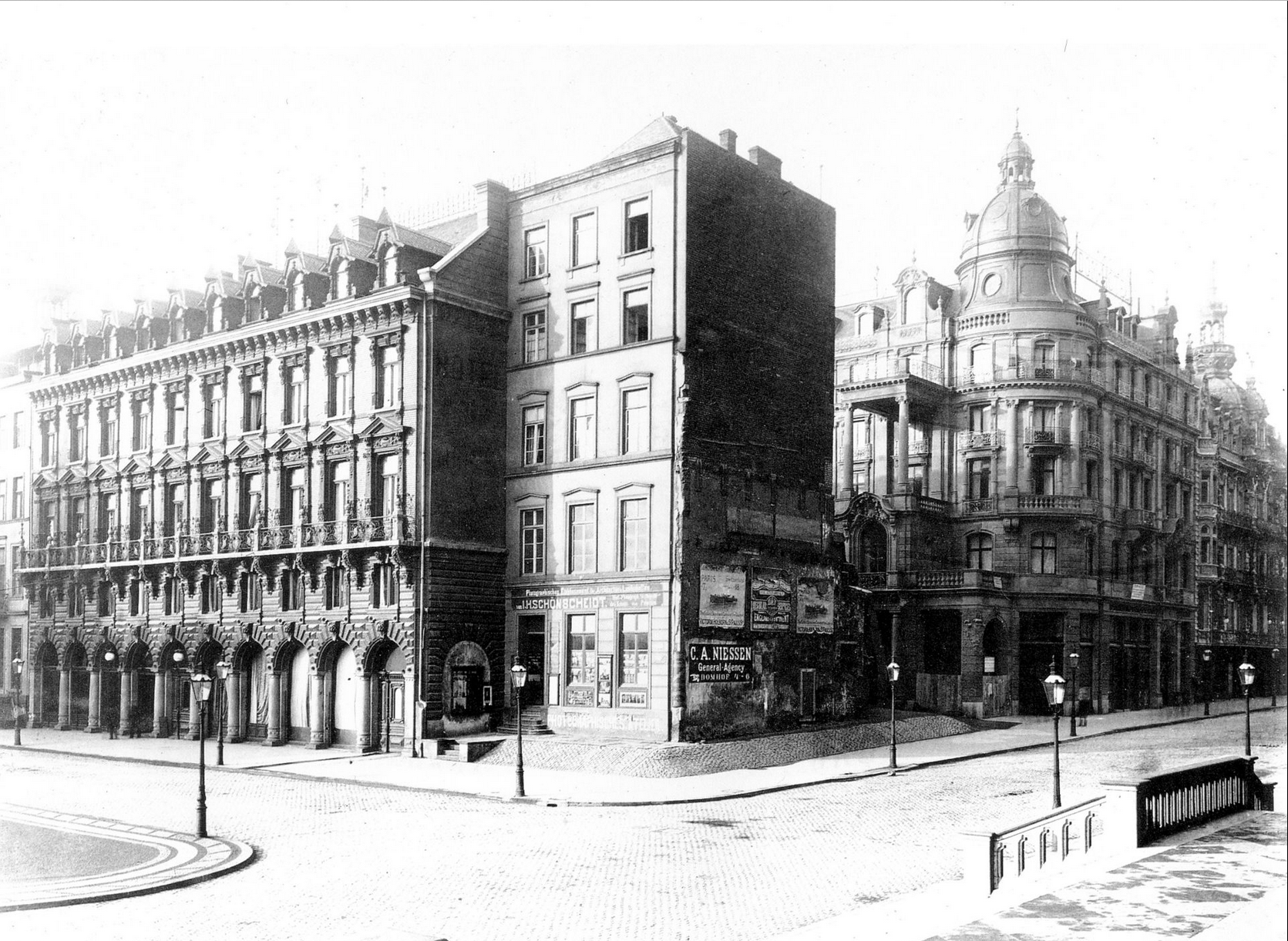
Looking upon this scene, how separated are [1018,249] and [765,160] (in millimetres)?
16088

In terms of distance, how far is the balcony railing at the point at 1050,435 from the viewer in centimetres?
5531

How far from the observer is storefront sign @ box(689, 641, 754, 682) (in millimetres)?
40250

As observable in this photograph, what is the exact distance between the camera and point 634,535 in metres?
41.8

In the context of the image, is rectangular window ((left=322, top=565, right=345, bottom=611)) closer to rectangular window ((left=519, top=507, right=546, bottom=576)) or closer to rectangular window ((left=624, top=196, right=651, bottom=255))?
rectangular window ((left=519, top=507, right=546, bottom=576))

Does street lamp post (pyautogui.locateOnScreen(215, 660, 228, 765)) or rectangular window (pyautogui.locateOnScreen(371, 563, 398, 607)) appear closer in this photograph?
street lamp post (pyautogui.locateOnScreen(215, 660, 228, 765))

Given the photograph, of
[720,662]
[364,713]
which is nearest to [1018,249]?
[720,662]

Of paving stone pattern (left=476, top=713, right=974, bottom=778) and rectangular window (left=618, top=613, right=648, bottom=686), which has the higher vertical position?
rectangular window (left=618, top=613, right=648, bottom=686)

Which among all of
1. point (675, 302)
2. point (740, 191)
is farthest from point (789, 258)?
point (675, 302)

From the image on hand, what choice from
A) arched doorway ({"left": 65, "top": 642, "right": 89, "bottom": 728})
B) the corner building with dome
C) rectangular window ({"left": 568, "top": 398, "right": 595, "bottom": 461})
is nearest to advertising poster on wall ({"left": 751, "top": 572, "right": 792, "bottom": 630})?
rectangular window ({"left": 568, "top": 398, "right": 595, "bottom": 461})

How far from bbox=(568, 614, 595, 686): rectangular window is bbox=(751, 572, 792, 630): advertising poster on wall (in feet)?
18.1

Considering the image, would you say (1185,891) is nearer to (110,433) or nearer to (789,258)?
(789,258)

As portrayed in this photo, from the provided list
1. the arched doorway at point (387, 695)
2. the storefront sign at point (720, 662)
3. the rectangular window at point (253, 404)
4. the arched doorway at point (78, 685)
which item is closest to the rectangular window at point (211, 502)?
the rectangular window at point (253, 404)

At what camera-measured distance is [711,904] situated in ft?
61.9

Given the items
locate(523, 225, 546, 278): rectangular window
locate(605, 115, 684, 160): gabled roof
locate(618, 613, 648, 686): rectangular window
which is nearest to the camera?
locate(618, 613, 648, 686): rectangular window
